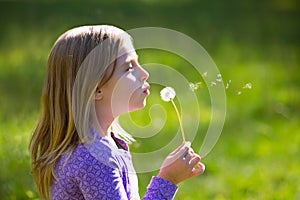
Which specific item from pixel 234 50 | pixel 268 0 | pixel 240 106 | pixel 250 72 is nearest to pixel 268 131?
pixel 240 106

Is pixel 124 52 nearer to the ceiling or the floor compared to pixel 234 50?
nearer to the ceiling

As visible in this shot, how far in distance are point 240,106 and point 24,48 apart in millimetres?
2338

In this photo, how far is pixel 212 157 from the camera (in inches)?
243

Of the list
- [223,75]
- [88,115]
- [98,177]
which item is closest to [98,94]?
[88,115]

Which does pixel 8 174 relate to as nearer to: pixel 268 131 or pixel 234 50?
pixel 268 131

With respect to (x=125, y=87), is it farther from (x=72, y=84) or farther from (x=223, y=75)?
(x=223, y=75)

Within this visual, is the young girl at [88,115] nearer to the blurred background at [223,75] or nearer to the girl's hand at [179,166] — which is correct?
the girl's hand at [179,166]

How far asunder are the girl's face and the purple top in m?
0.14

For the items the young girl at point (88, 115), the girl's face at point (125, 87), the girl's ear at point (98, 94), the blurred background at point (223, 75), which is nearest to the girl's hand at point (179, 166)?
the young girl at point (88, 115)

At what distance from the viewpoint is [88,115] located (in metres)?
3.00

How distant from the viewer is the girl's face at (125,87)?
303 centimetres

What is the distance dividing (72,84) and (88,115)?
120 millimetres

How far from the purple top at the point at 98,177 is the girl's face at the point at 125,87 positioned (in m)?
0.14

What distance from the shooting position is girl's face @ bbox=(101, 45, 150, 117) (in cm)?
303
